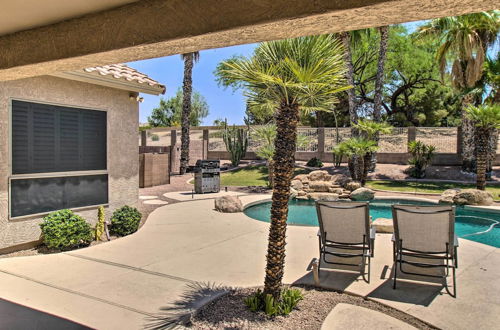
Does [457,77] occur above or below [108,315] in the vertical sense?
above

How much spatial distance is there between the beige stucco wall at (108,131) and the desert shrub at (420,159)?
16916mm

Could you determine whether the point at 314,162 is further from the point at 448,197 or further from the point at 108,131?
the point at 108,131

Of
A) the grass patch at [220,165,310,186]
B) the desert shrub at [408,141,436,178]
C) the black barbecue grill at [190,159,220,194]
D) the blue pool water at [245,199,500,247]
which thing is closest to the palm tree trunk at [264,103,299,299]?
the blue pool water at [245,199,500,247]

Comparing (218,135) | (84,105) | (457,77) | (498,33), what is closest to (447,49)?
(457,77)

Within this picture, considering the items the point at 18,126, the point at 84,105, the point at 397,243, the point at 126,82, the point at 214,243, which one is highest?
the point at 126,82

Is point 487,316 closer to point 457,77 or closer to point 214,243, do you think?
point 214,243

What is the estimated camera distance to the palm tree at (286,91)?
13.4ft

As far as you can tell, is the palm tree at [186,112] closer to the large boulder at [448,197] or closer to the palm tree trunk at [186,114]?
the palm tree trunk at [186,114]

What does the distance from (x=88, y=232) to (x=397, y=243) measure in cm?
537

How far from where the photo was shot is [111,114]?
8.18 metres

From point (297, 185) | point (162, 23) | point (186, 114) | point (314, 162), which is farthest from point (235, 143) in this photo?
point (162, 23)

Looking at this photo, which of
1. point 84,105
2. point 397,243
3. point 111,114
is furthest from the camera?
point 111,114

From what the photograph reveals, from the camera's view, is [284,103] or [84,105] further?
[84,105]

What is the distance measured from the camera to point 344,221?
18.0ft
